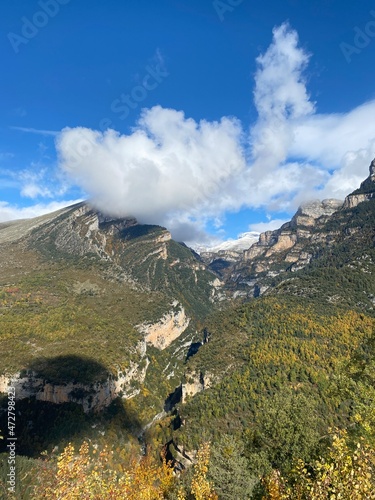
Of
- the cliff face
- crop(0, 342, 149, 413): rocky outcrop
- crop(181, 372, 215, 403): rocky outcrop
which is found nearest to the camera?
the cliff face

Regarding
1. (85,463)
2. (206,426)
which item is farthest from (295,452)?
(206,426)

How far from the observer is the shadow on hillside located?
4845 inches

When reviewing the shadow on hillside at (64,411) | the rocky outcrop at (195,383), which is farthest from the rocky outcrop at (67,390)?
the rocky outcrop at (195,383)

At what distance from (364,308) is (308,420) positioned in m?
178

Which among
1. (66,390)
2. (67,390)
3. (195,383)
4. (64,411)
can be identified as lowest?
(195,383)

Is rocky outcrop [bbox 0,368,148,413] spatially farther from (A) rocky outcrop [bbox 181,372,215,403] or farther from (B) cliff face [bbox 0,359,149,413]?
(A) rocky outcrop [bbox 181,372,215,403]

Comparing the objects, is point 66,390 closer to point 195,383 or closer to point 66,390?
point 66,390

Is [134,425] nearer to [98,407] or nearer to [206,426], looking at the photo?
[98,407]

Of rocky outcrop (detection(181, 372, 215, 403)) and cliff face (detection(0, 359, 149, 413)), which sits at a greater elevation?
cliff face (detection(0, 359, 149, 413))

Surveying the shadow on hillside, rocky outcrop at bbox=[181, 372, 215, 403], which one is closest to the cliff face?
the shadow on hillside

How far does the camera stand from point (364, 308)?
198 m

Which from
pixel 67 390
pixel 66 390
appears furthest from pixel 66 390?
pixel 67 390

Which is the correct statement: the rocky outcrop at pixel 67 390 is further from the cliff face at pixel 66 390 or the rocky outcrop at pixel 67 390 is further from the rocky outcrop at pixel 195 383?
the rocky outcrop at pixel 195 383

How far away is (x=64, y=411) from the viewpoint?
453 feet
